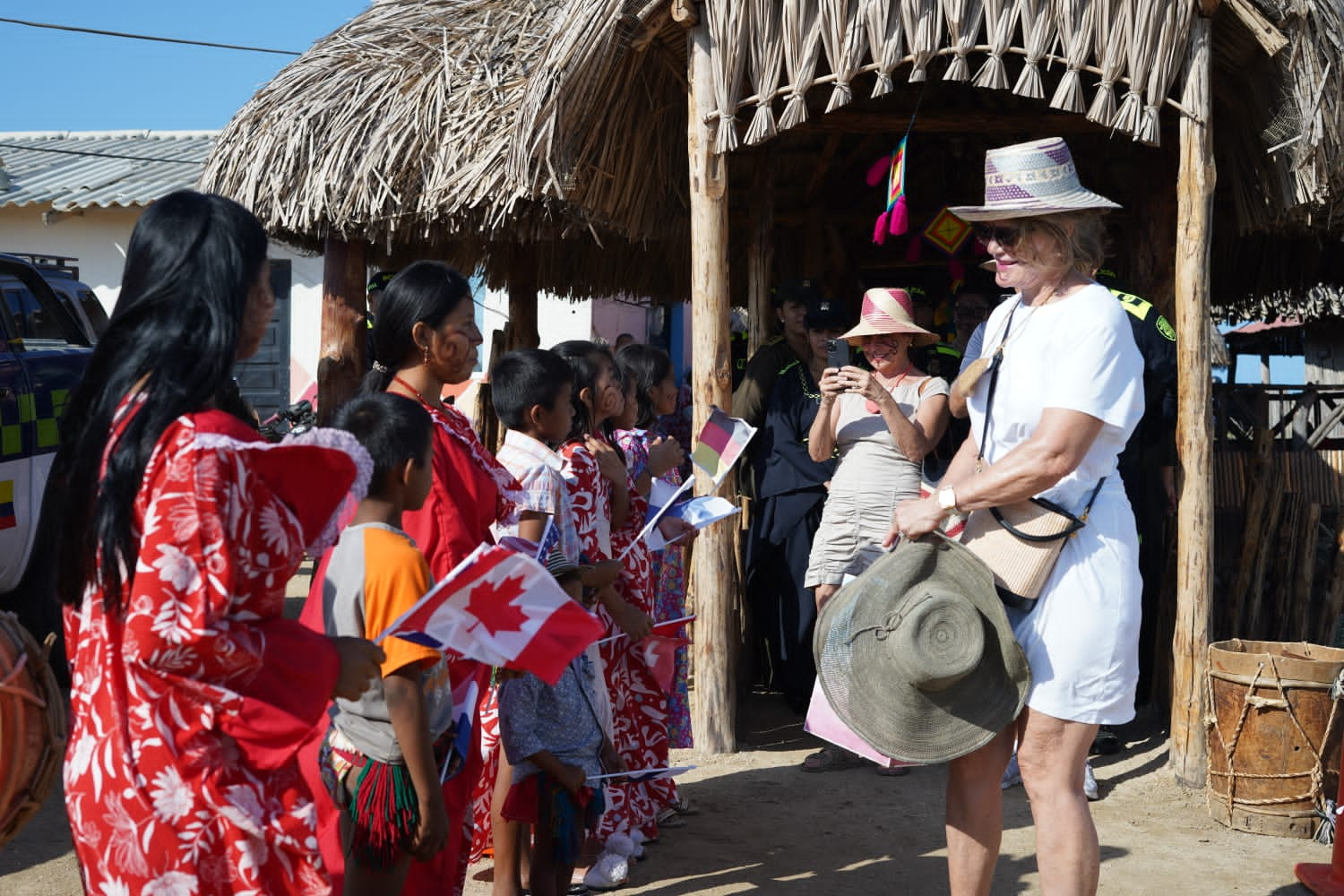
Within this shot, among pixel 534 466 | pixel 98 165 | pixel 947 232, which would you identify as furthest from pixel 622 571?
pixel 98 165

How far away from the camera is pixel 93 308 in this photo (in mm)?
9031

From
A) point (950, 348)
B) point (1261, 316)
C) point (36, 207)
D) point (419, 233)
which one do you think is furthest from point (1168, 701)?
point (36, 207)

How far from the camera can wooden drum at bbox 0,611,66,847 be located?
2.11 m

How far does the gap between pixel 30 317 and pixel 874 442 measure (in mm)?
4796

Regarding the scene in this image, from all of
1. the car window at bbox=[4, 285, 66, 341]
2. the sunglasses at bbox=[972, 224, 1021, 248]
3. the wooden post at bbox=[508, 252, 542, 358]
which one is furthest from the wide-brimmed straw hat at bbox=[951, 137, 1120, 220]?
the wooden post at bbox=[508, 252, 542, 358]

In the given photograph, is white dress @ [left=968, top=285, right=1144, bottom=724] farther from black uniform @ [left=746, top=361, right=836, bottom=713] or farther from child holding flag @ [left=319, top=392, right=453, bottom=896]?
black uniform @ [left=746, top=361, right=836, bottom=713]

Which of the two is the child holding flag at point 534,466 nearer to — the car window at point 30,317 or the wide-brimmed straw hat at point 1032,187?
the wide-brimmed straw hat at point 1032,187

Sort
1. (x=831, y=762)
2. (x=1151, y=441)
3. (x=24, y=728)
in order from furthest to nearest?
(x=1151, y=441) → (x=831, y=762) → (x=24, y=728)

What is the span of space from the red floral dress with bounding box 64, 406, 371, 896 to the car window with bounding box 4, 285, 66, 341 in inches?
227

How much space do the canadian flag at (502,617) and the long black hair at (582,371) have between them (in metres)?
1.70

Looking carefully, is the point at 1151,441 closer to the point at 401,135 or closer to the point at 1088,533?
the point at 1088,533

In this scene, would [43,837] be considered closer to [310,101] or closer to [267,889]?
[267,889]

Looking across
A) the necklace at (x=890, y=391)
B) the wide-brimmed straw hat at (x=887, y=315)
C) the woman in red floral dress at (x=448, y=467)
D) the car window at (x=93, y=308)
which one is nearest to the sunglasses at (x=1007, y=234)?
the woman in red floral dress at (x=448, y=467)

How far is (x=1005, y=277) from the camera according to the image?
3283mm
